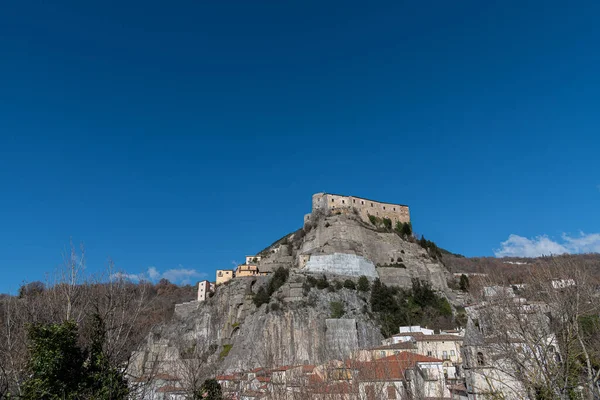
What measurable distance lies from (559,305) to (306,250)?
60.8 meters

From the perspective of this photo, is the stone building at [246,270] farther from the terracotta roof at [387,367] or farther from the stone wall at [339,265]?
the terracotta roof at [387,367]

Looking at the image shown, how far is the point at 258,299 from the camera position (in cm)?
6275

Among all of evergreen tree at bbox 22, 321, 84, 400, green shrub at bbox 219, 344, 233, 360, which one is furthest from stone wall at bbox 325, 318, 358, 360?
evergreen tree at bbox 22, 321, 84, 400

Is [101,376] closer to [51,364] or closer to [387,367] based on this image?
[51,364]

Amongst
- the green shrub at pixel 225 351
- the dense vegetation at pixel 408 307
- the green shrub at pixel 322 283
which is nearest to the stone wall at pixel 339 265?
the dense vegetation at pixel 408 307

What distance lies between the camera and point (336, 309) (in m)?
59.3

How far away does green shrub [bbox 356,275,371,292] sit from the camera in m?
65.2

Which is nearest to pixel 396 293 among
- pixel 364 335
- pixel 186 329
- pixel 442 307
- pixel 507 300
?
pixel 442 307

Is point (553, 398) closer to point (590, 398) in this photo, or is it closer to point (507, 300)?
point (590, 398)

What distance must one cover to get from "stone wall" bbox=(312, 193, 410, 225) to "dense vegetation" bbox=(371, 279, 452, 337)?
20.8m

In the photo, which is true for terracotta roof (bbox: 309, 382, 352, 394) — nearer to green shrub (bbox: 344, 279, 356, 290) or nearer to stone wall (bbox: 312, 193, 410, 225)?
green shrub (bbox: 344, 279, 356, 290)

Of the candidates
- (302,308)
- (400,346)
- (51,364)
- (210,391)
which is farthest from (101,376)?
(302,308)

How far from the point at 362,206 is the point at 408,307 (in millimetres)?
27444

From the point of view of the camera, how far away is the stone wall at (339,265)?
69.4m
